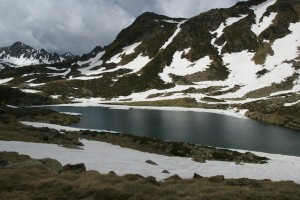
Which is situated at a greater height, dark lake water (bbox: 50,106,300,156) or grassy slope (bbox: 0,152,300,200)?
dark lake water (bbox: 50,106,300,156)

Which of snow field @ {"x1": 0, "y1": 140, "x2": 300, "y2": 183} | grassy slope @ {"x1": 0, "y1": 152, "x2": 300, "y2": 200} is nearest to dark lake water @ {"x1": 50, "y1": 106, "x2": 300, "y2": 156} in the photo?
snow field @ {"x1": 0, "y1": 140, "x2": 300, "y2": 183}

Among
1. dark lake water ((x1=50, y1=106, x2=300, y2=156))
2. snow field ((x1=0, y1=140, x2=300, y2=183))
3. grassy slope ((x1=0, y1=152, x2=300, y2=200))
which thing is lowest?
snow field ((x1=0, y1=140, x2=300, y2=183))

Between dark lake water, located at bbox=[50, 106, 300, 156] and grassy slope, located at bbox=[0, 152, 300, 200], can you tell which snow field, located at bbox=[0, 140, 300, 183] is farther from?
dark lake water, located at bbox=[50, 106, 300, 156]

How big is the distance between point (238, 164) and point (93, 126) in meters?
58.4

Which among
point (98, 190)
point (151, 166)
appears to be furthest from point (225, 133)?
point (98, 190)

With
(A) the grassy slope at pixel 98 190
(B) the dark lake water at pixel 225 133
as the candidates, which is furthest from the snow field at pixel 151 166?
(B) the dark lake water at pixel 225 133

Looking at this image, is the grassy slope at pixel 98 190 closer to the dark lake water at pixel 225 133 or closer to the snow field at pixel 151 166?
the snow field at pixel 151 166

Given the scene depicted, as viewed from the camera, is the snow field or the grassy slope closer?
the grassy slope

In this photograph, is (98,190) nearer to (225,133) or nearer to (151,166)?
(151,166)

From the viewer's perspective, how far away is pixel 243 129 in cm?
9069

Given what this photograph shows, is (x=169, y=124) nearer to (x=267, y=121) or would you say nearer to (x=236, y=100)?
(x=267, y=121)

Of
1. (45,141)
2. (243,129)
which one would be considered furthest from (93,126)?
(45,141)

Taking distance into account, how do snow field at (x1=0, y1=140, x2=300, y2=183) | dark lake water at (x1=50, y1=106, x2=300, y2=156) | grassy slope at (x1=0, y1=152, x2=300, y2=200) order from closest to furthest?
1. grassy slope at (x1=0, y1=152, x2=300, y2=200)
2. snow field at (x1=0, y1=140, x2=300, y2=183)
3. dark lake water at (x1=50, y1=106, x2=300, y2=156)

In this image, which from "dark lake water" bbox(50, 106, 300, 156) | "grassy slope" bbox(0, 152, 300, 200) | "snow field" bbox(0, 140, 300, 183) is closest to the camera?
"grassy slope" bbox(0, 152, 300, 200)
